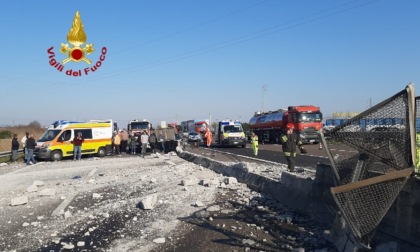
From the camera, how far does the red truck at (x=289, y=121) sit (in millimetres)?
33344

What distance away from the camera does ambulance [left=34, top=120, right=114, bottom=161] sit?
80.5 feet

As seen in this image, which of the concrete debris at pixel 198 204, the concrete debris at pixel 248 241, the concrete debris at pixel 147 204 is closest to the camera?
the concrete debris at pixel 248 241

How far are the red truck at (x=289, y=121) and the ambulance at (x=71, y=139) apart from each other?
13.8 metres

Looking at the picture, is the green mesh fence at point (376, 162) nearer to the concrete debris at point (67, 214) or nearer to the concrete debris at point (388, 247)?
the concrete debris at point (388, 247)

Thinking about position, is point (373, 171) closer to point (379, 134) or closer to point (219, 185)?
point (379, 134)

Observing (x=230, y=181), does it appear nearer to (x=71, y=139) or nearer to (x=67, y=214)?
(x=67, y=214)

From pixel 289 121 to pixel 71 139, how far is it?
18201 millimetres

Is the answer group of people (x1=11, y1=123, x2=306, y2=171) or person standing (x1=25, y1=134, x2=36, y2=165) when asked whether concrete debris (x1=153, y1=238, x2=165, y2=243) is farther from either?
person standing (x1=25, y1=134, x2=36, y2=165)

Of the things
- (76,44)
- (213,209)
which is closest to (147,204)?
(213,209)

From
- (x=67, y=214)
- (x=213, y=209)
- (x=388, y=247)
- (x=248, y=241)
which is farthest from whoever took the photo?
(x=213, y=209)

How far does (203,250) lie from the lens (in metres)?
6.11

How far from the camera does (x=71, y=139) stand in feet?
83.3

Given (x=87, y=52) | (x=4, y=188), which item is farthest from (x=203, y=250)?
(x=87, y=52)

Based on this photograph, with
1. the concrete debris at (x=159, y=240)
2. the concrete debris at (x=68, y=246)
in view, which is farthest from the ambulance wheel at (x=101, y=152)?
the concrete debris at (x=159, y=240)
